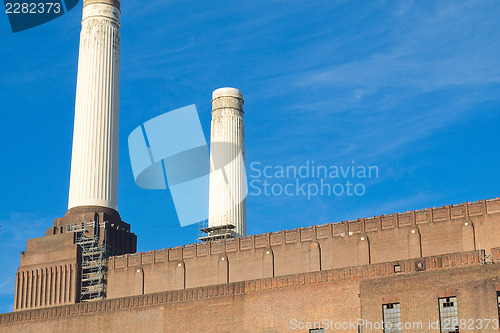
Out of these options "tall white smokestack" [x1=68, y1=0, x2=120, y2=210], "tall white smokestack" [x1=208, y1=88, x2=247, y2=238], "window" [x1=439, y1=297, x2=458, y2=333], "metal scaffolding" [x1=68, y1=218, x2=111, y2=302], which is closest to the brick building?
"window" [x1=439, y1=297, x2=458, y2=333]

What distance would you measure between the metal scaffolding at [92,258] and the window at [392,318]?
29894mm

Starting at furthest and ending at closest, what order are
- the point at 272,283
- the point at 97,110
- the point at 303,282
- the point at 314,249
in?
the point at 97,110, the point at 314,249, the point at 272,283, the point at 303,282

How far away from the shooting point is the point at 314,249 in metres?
73.7

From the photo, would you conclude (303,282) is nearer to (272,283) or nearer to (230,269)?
(272,283)

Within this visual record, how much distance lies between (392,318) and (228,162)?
4370 cm

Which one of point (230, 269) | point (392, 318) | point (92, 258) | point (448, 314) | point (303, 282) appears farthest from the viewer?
point (92, 258)

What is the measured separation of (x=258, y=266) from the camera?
75938 mm

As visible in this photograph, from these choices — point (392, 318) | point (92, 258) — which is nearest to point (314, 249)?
point (392, 318)

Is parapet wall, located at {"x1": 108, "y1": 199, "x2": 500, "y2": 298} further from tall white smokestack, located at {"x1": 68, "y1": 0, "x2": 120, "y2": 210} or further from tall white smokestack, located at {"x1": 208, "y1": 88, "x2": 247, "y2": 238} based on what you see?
tall white smokestack, located at {"x1": 208, "y1": 88, "x2": 247, "y2": 238}

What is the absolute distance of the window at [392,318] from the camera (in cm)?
5905

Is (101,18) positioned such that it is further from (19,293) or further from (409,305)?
(409,305)

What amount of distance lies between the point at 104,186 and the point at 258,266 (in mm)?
17995

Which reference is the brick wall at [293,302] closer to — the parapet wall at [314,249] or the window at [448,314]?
the window at [448,314]

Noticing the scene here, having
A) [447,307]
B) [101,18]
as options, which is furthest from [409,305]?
[101,18]
